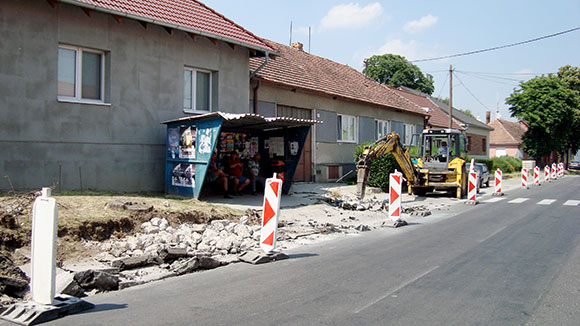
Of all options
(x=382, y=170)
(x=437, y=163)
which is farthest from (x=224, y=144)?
(x=437, y=163)

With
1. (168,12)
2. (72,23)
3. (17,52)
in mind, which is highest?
(168,12)

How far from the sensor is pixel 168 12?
45.7 feet

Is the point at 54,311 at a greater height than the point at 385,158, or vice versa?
the point at 385,158

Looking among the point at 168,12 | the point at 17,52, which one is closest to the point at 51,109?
the point at 17,52

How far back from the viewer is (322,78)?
911 inches

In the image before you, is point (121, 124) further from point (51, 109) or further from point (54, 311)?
point (54, 311)

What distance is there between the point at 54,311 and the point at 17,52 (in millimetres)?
8239

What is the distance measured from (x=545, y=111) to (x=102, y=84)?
148 feet

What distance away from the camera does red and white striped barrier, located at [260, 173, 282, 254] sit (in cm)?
777

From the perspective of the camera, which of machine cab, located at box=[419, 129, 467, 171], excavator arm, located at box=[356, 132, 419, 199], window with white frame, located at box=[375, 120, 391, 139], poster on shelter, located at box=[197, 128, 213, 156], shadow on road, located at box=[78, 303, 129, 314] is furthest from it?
window with white frame, located at box=[375, 120, 391, 139]

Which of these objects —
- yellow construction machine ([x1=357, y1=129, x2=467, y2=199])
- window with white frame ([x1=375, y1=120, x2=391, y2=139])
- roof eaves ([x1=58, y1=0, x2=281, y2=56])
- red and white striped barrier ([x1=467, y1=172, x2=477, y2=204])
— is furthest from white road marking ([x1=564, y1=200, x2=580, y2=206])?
roof eaves ([x1=58, y1=0, x2=281, y2=56])

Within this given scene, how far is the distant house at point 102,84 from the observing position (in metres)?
10.9

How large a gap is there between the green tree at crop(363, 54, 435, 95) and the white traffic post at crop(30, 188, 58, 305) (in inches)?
2550

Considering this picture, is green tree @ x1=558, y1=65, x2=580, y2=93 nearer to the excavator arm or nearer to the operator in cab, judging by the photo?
the operator in cab
